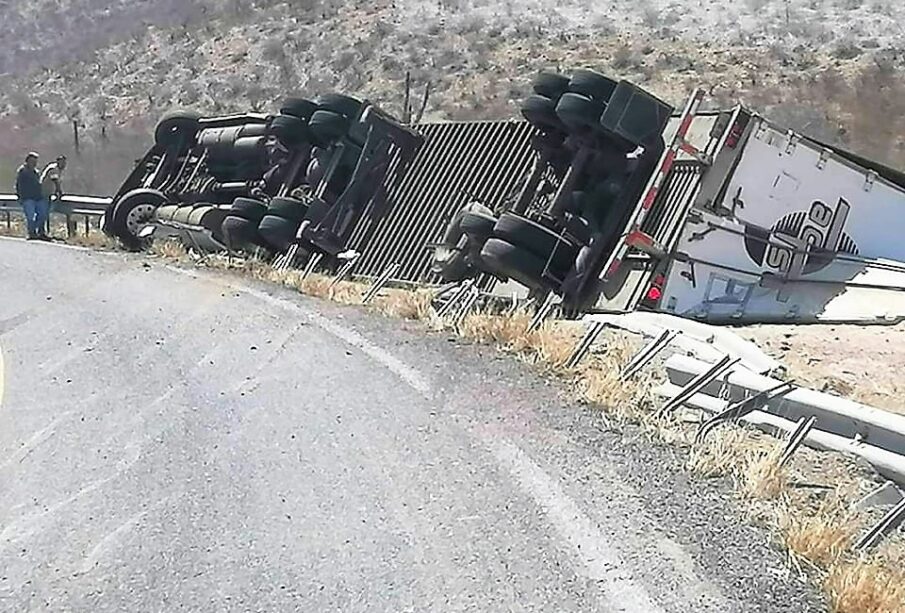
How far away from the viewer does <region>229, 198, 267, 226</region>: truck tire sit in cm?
1858

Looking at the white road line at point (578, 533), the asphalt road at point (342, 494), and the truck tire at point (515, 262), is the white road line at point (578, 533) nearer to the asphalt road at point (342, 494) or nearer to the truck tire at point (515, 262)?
Answer: the asphalt road at point (342, 494)

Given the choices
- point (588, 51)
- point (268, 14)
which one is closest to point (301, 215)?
point (588, 51)

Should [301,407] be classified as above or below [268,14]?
above

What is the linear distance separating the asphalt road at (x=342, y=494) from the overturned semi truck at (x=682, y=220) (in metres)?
2.16

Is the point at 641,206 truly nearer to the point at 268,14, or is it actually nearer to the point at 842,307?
the point at 842,307

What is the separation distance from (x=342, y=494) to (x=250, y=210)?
40.6ft

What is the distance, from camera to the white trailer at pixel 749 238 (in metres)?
12.5

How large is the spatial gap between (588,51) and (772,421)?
138 feet

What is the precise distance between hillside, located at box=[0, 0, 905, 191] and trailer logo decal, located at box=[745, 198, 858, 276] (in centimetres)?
1855

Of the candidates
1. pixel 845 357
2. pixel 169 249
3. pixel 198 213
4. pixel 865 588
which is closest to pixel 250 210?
pixel 198 213

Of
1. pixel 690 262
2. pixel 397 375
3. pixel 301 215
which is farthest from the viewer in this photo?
pixel 301 215

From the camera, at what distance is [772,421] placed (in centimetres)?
735

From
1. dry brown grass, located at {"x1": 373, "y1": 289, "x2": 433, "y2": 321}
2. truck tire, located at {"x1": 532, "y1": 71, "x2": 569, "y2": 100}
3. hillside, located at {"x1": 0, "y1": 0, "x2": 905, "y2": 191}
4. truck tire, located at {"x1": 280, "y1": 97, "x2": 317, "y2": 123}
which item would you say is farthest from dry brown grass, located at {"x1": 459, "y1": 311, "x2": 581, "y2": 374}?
hillside, located at {"x1": 0, "y1": 0, "x2": 905, "y2": 191}

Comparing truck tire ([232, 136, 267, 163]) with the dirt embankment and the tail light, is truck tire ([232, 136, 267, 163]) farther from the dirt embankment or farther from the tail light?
the dirt embankment
